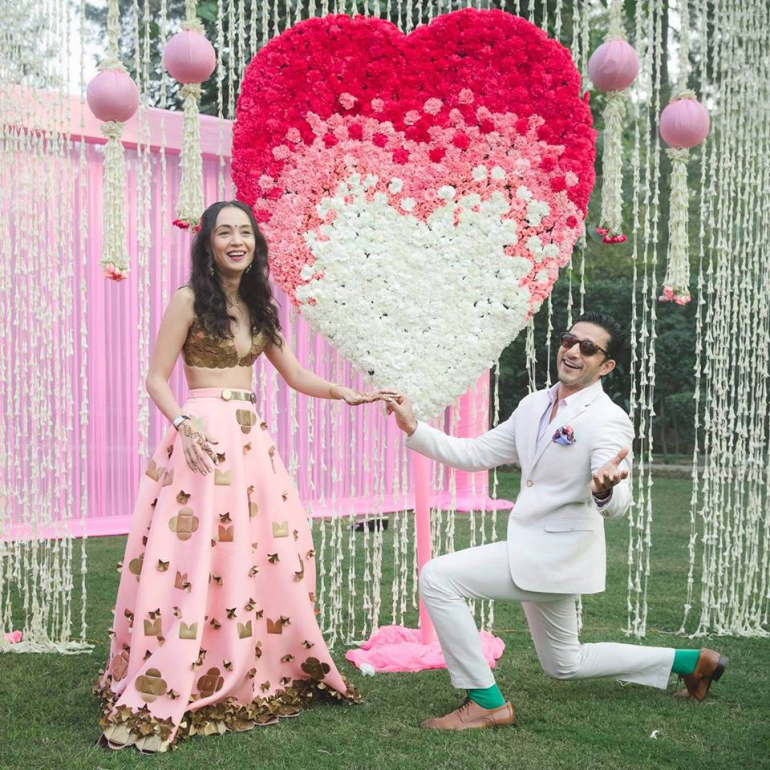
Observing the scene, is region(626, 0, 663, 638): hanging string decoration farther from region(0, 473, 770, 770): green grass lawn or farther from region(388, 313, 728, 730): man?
region(388, 313, 728, 730): man

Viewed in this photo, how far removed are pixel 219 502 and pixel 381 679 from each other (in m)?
1.13

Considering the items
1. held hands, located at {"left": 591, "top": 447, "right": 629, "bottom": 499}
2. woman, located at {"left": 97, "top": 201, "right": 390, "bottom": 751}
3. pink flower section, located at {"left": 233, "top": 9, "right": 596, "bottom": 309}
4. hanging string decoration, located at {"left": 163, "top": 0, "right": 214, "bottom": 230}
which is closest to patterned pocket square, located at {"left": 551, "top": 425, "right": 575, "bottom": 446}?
held hands, located at {"left": 591, "top": 447, "right": 629, "bottom": 499}

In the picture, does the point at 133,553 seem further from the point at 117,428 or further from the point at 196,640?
the point at 117,428

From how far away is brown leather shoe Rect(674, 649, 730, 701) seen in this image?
3.55 metres

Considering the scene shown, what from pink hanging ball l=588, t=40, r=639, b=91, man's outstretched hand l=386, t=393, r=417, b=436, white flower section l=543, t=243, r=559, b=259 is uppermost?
pink hanging ball l=588, t=40, r=639, b=91

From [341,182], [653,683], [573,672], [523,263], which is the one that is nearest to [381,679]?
[573,672]

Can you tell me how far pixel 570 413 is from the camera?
3.31 metres

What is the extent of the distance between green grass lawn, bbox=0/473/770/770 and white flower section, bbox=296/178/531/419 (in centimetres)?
114

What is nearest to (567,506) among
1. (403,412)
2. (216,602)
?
(403,412)

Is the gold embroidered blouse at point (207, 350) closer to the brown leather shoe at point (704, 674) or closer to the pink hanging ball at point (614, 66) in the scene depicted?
the pink hanging ball at point (614, 66)

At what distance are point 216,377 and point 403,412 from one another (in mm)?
691

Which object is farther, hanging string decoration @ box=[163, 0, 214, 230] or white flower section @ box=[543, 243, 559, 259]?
white flower section @ box=[543, 243, 559, 259]

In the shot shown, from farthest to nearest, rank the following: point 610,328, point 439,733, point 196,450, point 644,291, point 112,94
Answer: point 644,291, point 112,94, point 610,328, point 439,733, point 196,450

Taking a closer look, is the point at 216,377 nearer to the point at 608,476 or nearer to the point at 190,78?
the point at 190,78
